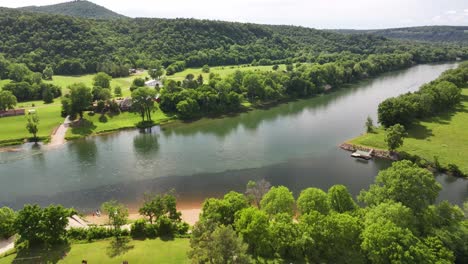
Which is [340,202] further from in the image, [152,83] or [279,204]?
[152,83]

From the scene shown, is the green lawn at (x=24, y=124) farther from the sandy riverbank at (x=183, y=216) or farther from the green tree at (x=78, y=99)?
the sandy riverbank at (x=183, y=216)

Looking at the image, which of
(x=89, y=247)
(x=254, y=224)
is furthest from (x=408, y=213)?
(x=89, y=247)

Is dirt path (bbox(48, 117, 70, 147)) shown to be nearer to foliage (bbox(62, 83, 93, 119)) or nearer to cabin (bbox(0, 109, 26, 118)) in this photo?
foliage (bbox(62, 83, 93, 119))

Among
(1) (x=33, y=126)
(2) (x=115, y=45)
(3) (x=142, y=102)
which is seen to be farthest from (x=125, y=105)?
(2) (x=115, y=45)

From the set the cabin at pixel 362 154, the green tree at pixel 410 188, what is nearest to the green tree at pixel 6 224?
the green tree at pixel 410 188

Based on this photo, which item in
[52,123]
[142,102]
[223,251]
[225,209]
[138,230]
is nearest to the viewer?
[223,251]

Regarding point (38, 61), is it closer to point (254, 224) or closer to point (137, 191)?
point (137, 191)
